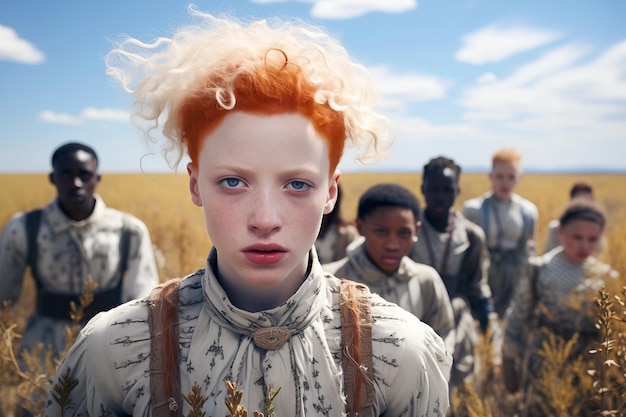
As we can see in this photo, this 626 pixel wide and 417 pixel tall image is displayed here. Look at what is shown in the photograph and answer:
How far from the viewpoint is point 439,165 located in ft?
10.8

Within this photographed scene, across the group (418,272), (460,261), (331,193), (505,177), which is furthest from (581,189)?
(331,193)

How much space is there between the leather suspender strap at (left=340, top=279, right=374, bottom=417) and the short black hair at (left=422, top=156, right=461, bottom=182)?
2212 millimetres

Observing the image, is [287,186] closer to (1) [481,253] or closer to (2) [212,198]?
(2) [212,198]

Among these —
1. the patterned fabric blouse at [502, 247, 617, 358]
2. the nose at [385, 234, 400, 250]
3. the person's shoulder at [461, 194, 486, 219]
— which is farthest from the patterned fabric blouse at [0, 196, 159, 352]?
the person's shoulder at [461, 194, 486, 219]

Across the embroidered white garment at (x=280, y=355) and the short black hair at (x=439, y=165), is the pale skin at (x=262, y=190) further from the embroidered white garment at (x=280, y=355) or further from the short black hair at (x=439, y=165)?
the short black hair at (x=439, y=165)

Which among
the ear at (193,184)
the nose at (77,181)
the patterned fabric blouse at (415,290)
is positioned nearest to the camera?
the ear at (193,184)

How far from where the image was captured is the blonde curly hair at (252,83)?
111cm

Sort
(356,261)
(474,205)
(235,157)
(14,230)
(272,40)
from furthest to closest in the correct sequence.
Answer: (474,205), (14,230), (356,261), (272,40), (235,157)

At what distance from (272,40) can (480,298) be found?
2.45 meters

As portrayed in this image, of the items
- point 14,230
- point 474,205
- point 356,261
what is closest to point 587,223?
point 356,261

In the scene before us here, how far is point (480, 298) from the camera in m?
3.14

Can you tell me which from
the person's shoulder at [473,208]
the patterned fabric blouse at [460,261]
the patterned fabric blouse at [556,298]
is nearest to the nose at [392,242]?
the patterned fabric blouse at [460,261]

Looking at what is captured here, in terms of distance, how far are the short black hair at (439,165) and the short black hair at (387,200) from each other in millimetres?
797

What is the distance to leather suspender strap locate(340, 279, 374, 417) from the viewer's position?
43.5 inches
